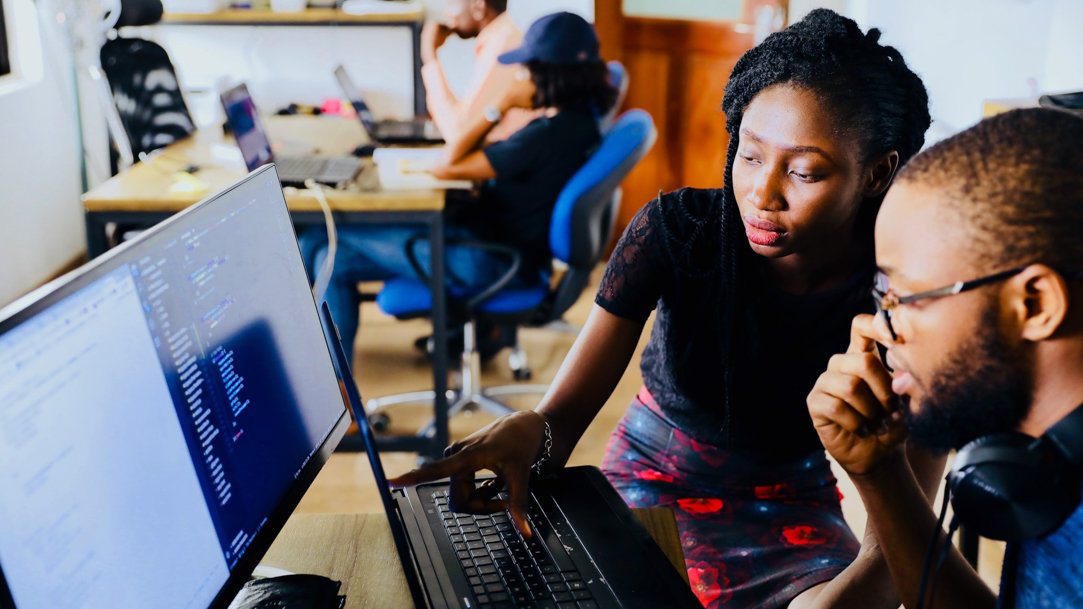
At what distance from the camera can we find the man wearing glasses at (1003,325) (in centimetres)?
67

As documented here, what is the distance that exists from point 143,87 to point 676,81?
215 cm

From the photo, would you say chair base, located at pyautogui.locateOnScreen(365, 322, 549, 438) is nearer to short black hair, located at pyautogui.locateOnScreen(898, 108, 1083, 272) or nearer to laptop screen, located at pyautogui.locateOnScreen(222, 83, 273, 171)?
laptop screen, located at pyautogui.locateOnScreen(222, 83, 273, 171)

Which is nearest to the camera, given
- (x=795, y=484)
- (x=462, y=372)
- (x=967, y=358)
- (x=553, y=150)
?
(x=967, y=358)

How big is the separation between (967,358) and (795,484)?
60cm

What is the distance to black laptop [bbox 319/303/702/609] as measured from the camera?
2.66ft

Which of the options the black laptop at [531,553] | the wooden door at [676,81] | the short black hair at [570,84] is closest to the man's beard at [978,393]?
the black laptop at [531,553]

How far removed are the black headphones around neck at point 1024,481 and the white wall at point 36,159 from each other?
332 centimetres

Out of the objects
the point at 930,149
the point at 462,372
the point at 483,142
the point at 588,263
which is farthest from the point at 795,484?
the point at 462,372

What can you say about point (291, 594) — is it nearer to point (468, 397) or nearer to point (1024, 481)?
point (1024, 481)

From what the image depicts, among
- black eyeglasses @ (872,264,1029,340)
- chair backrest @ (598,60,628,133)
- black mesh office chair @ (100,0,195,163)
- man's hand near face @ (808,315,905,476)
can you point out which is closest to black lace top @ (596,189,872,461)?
man's hand near face @ (808,315,905,476)

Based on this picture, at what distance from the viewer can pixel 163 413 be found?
678 mm

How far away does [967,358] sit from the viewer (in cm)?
73

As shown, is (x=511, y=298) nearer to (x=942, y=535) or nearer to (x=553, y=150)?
(x=553, y=150)

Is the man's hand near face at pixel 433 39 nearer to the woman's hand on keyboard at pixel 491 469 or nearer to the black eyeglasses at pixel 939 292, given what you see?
the woman's hand on keyboard at pixel 491 469
